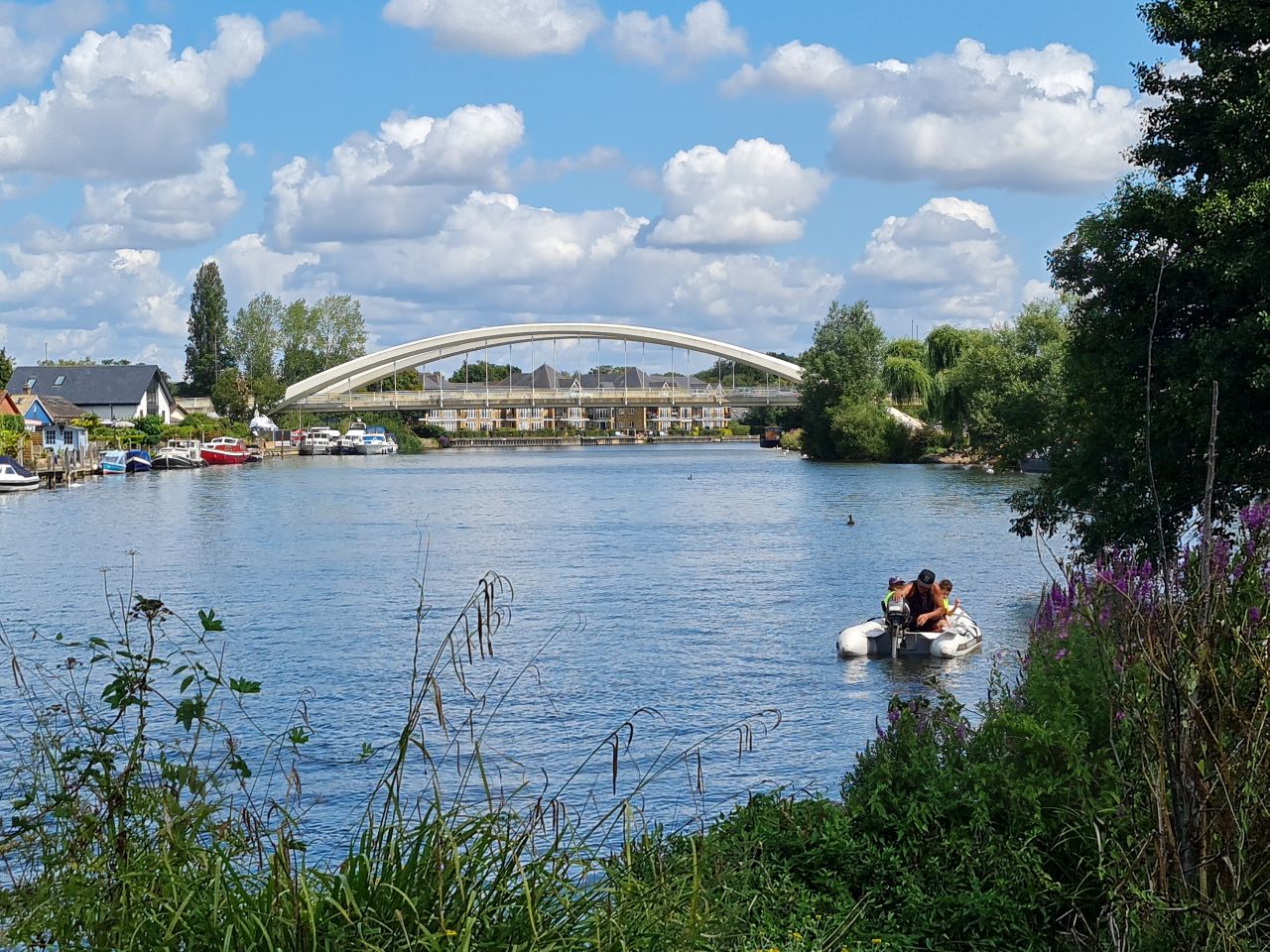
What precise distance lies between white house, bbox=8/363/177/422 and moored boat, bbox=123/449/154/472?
19961 millimetres

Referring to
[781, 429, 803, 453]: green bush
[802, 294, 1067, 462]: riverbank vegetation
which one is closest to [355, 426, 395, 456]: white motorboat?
[781, 429, 803, 453]: green bush

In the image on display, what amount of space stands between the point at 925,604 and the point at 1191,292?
518 centimetres

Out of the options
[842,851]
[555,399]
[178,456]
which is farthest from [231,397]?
[842,851]

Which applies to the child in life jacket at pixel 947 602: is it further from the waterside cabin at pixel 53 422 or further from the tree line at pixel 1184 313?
the waterside cabin at pixel 53 422

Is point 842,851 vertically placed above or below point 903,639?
above

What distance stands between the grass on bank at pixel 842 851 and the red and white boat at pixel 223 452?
75.9m

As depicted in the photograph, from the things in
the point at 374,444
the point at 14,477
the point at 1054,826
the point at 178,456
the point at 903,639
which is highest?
the point at 374,444

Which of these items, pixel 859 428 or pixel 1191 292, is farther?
pixel 859 428

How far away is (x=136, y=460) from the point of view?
69312 millimetres

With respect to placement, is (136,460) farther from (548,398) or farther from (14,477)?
(548,398)

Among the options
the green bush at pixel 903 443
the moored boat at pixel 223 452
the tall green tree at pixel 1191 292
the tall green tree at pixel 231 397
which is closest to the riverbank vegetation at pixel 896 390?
the green bush at pixel 903 443

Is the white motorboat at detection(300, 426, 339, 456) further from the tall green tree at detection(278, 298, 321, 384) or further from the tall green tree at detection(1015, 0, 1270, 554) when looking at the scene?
the tall green tree at detection(1015, 0, 1270, 554)

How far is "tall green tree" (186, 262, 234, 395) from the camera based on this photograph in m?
116

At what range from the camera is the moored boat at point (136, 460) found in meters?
68.3
